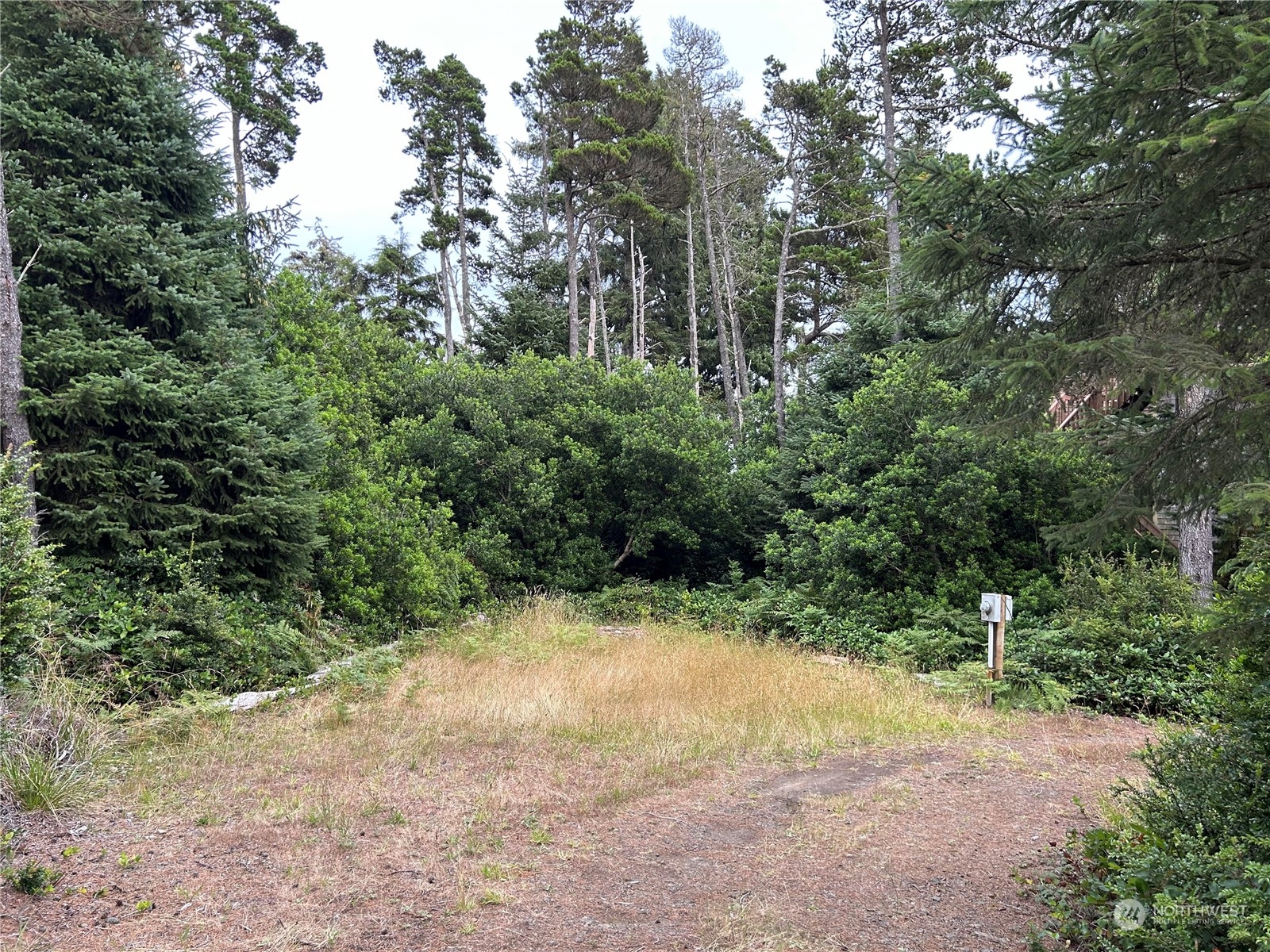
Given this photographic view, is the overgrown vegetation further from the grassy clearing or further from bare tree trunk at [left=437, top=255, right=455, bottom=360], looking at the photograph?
bare tree trunk at [left=437, top=255, right=455, bottom=360]

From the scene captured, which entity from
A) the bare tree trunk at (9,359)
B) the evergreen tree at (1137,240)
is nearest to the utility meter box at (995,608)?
the evergreen tree at (1137,240)

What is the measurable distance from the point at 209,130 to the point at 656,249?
64.0 feet

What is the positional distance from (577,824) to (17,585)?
3835 mm

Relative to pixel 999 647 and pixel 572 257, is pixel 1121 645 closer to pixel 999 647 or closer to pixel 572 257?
pixel 999 647

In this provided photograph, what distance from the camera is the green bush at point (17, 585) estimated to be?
450cm

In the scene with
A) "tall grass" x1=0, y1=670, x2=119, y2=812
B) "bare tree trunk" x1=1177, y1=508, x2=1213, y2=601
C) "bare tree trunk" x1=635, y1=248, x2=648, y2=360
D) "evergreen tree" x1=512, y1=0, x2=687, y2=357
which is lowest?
"tall grass" x1=0, y1=670, x2=119, y2=812

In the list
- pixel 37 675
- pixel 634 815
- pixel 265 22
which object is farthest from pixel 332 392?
pixel 265 22

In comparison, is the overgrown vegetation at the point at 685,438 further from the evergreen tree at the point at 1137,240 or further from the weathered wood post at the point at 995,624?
the weathered wood post at the point at 995,624

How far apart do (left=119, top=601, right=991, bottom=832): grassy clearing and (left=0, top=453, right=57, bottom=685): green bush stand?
1183mm

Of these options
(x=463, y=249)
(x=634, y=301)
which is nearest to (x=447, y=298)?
(x=463, y=249)

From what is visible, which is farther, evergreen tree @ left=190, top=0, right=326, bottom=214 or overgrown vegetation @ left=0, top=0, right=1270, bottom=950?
evergreen tree @ left=190, top=0, right=326, bottom=214

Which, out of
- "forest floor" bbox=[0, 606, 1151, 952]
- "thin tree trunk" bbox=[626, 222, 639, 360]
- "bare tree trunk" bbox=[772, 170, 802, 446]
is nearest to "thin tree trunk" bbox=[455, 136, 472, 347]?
"thin tree trunk" bbox=[626, 222, 639, 360]
